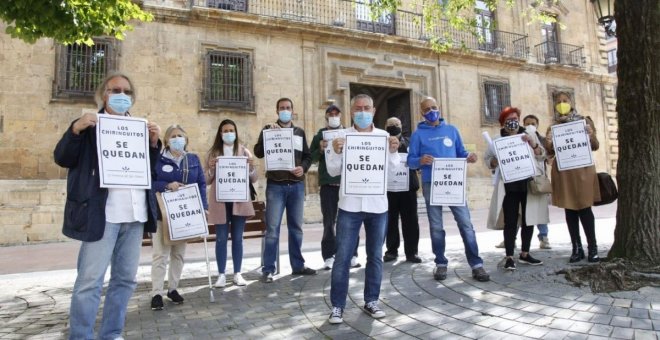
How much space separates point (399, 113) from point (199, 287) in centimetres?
1468

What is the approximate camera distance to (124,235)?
9.72 ft

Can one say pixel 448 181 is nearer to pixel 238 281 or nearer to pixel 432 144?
pixel 432 144

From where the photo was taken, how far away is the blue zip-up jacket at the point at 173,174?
4.30 meters

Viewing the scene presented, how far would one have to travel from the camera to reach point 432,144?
16.1 feet

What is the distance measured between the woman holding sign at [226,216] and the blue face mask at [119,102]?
2.03m

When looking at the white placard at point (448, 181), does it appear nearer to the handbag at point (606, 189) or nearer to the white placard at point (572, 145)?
the white placard at point (572, 145)

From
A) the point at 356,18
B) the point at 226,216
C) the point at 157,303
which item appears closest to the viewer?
the point at 157,303

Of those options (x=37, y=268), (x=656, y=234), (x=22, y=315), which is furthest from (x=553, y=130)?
(x=37, y=268)

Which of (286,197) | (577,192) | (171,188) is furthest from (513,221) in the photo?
(171,188)

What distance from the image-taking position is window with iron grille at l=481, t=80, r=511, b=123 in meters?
18.6

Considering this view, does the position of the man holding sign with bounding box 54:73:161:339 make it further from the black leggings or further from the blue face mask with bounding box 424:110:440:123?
the black leggings

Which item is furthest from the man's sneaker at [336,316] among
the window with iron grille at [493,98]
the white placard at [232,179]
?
the window with iron grille at [493,98]

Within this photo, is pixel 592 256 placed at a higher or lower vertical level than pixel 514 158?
lower

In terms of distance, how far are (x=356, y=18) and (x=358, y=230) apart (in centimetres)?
1454
